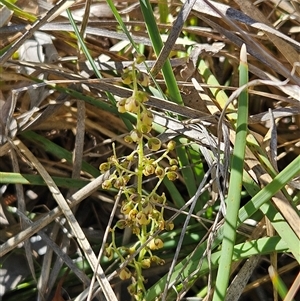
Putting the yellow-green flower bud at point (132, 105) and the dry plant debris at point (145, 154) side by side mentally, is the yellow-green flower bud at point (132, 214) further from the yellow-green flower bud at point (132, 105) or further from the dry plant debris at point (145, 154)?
the yellow-green flower bud at point (132, 105)

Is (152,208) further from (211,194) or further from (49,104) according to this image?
(49,104)

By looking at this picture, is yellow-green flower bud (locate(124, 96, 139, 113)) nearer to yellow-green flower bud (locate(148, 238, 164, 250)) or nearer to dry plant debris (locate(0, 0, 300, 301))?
dry plant debris (locate(0, 0, 300, 301))

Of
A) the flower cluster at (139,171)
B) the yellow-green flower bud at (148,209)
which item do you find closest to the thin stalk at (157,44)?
the flower cluster at (139,171)

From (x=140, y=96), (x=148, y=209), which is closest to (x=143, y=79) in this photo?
(x=140, y=96)

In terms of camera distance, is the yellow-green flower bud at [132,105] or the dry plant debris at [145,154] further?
the dry plant debris at [145,154]

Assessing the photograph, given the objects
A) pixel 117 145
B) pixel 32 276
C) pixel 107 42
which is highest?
pixel 107 42

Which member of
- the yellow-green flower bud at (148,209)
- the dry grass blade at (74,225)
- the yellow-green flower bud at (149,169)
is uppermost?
the yellow-green flower bud at (149,169)

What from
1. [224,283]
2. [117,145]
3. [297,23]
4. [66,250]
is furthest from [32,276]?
[297,23]

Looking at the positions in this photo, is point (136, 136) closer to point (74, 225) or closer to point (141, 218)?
point (141, 218)
